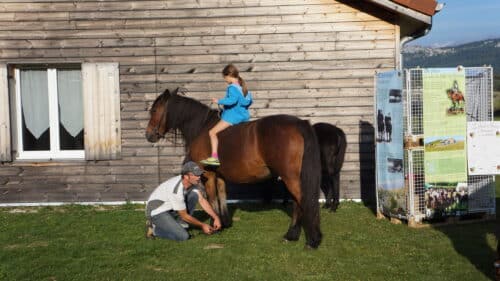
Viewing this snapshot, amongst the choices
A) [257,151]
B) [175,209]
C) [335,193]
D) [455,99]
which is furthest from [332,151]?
[175,209]

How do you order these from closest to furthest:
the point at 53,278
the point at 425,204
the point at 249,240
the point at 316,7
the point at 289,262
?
the point at 53,278
the point at 289,262
the point at 249,240
the point at 425,204
the point at 316,7

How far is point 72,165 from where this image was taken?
33.9 feet

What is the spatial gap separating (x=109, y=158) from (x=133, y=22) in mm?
2580

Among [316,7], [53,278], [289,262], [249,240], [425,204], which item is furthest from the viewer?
[316,7]

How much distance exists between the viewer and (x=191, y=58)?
403 inches

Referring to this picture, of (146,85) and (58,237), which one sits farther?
(146,85)

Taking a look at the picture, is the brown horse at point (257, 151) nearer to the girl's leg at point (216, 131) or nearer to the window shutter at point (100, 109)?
the girl's leg at point (216, 131)

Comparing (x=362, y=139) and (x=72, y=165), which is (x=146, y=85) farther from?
(x=362, y=139)

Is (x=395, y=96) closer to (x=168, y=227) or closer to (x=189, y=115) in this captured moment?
(x=189, y=115)

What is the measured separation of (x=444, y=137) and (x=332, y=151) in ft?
6.21

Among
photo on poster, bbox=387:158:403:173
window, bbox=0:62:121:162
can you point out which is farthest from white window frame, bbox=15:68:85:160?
photo on poster, bbox=387:158:403:173

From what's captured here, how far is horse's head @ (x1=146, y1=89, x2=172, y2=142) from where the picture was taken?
8.51 m

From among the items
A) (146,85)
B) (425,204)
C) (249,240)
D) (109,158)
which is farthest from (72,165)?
(425,204)

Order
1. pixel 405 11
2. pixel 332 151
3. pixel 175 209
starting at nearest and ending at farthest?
pixel 175 209 < pixel 332 151 < pixel 405 11
